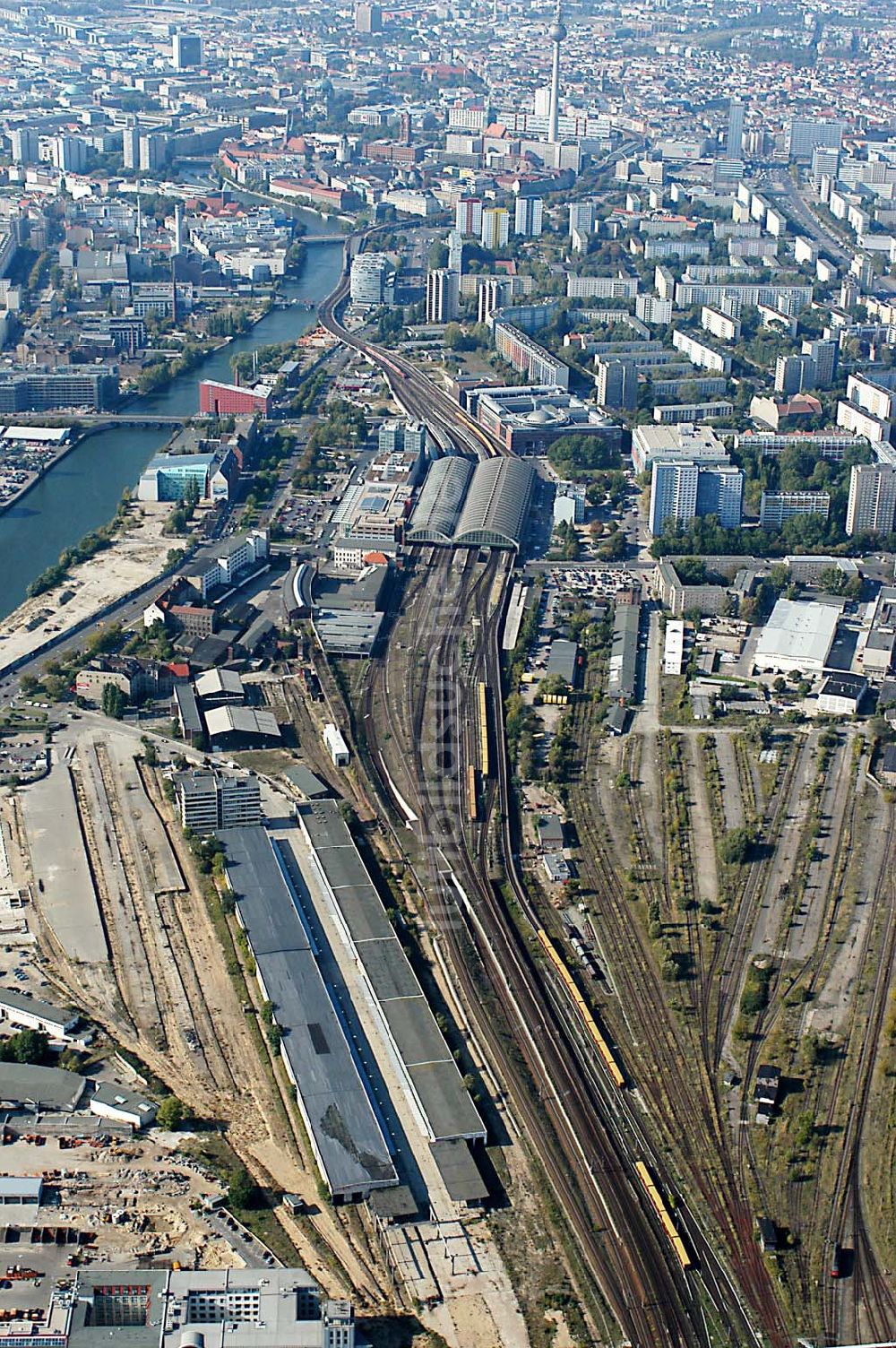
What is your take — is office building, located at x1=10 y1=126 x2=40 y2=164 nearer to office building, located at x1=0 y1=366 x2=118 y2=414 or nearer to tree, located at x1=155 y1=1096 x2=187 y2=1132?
office building, located at x1=0 y1=366 x2=118 y2=414

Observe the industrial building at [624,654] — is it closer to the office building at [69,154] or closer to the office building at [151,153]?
the office building at [151,153]

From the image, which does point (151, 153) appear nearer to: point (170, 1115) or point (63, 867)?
point (63, 867)

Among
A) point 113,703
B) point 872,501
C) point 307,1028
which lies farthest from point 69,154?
point 307,1028

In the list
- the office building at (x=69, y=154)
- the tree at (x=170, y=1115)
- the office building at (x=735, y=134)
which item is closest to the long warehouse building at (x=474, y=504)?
the tree at (x=170, y=1115)

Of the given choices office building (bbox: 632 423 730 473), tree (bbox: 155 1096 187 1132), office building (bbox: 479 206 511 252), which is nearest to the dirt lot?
tree (bbox: 155 1096 187 1132)

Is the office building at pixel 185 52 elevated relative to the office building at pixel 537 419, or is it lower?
elevated
